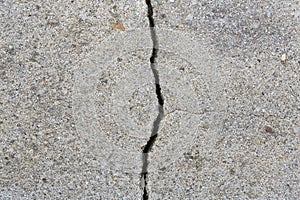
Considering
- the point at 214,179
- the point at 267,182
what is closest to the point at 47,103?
the point at 214,179

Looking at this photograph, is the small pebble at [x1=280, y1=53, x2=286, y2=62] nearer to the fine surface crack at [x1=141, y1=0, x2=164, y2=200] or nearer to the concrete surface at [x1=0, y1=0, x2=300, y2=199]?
the concrete surface at [x1=0, y1=0, x2=300, y2=199]

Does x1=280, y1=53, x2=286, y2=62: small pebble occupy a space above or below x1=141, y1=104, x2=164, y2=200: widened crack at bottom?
above

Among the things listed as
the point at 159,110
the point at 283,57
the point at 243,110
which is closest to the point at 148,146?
the point at 159,110

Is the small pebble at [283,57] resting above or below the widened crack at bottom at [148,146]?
above

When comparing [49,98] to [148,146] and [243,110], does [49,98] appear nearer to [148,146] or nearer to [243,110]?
[148,146]

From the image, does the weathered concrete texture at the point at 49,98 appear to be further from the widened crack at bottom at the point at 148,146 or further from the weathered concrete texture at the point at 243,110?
the weathered concrete texture at the point at 243,110

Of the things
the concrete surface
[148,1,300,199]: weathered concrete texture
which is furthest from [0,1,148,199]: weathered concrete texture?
[148,1,300,199]: weathered concrete texture

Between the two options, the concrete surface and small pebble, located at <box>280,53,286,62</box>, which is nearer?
the concrete surface

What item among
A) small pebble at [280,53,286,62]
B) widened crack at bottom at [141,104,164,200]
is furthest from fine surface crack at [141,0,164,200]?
small pebble at [280,53,286,62]

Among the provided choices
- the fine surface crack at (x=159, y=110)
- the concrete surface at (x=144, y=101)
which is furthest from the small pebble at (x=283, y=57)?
the fine surface crack at (x=159, y=110)
